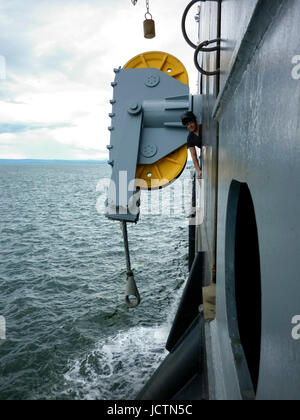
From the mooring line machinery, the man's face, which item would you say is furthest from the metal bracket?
the man's face

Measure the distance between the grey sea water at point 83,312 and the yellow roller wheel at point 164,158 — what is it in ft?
16.6

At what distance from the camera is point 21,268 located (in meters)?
16.0

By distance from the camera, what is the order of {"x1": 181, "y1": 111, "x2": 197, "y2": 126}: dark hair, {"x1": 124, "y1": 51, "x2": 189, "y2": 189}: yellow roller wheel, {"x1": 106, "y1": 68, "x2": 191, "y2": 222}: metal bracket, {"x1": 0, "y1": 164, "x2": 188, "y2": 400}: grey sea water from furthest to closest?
1. {"x1": 0, "y1": 164, "x2": 188, "y2": 400}: grey sea water
2. {"x1": 124, "y1": 51, "x2": 189, "y2": 189}: yellow roller wheel
3. {"x1": 106, "y1": 68, "x2": 191, "y2": 222}: metal bracket
4. {"x1": 181, "y1": 111, "x2": 197, "y2": 126}: dark hair

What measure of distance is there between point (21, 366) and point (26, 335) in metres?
1.49

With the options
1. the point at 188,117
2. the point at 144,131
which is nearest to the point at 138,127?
the point at 144,131

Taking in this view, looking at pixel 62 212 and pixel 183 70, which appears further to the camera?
pixel 62 212

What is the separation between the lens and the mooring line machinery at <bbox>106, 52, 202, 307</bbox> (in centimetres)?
552

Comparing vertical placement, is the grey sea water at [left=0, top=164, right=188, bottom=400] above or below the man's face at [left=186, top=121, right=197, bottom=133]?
below

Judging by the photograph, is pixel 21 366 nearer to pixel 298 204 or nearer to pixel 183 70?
pixel 183 70

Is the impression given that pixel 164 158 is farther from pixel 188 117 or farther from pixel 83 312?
A: pixel 83 312

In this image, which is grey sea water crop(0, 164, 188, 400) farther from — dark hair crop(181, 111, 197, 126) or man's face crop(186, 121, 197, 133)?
dark hair crop(181, 111, 197, 126)

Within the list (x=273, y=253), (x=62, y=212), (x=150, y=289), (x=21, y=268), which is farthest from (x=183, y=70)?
(x=62, y=212)

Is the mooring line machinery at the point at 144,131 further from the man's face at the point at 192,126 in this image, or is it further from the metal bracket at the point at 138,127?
the man's face at the point at 192,126

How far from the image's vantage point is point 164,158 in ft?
19.0
